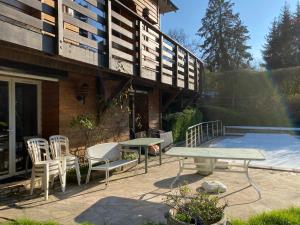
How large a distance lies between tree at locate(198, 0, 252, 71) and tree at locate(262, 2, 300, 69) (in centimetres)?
274

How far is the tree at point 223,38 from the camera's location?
3438cm

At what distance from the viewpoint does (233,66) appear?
3353 centimetres

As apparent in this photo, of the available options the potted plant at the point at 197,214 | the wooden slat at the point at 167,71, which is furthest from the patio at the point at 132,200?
the wooden slat at the point at 167,71

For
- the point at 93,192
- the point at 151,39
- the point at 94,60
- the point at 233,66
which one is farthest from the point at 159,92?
the point at 233,66

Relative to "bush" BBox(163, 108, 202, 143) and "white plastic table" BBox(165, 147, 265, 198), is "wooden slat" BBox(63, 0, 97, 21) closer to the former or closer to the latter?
"white plastic table" BBox(165, 147, 265, 198)

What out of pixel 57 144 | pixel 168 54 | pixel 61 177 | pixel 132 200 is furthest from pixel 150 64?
pixel 132 200

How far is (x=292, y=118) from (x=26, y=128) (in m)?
17.2

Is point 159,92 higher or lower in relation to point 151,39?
lower

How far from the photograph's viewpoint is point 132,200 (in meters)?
5.05

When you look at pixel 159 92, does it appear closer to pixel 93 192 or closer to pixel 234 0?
pixel 93 192

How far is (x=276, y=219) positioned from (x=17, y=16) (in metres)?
4.59

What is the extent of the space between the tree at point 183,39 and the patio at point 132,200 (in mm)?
28253

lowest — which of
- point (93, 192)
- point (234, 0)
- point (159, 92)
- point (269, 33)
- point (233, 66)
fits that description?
point (93, 192)

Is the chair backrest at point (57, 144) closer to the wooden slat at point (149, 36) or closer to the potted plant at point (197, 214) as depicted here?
the potted plant at point (197, 214)
